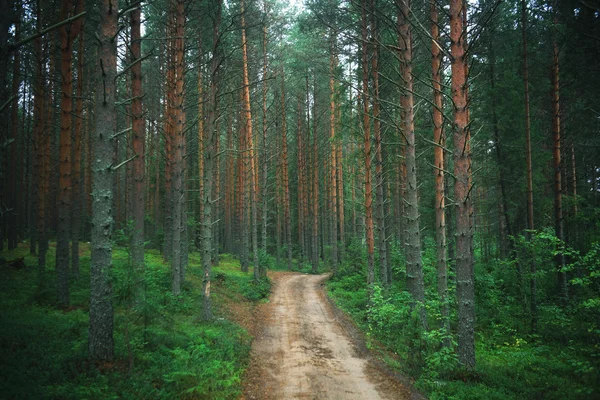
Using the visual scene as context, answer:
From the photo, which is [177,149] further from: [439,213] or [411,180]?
[439,213]

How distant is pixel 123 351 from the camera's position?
6.00 meters

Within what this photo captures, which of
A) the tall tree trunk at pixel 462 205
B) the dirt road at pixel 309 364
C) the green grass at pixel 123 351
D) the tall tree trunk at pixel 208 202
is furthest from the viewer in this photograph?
the tall tree trunk at pixel 208 202

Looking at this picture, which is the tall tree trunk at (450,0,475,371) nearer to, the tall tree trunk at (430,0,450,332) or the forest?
the forest

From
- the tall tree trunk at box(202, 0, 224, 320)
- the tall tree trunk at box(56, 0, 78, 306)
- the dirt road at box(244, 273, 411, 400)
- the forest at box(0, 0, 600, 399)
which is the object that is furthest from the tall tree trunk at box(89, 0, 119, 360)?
the tall tree trunk at box(56, 0, 78, 306)

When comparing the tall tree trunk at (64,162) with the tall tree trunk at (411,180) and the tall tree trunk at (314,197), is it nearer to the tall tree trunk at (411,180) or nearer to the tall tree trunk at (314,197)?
the tall tree trunk at (411,180)

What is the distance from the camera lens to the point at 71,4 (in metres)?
10.6

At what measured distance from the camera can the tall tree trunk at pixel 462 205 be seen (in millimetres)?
6082

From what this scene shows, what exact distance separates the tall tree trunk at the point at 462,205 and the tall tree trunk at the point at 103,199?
6.72m

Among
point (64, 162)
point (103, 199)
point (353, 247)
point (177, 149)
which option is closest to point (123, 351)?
point (103, 199)

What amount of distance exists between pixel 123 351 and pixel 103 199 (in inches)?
117

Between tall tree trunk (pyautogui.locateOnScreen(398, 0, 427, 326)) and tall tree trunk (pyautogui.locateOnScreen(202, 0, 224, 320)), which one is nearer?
tall tree trunk (pyautogui.locateOnScreen(398, 0, 427, 326))

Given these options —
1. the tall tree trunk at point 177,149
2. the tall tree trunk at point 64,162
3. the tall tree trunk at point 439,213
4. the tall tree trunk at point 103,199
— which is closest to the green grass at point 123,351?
the tall tree trunk at point 103,199

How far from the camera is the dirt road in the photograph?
6.26 metres

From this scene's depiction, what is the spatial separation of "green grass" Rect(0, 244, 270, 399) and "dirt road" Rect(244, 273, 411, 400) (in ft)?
1.81
